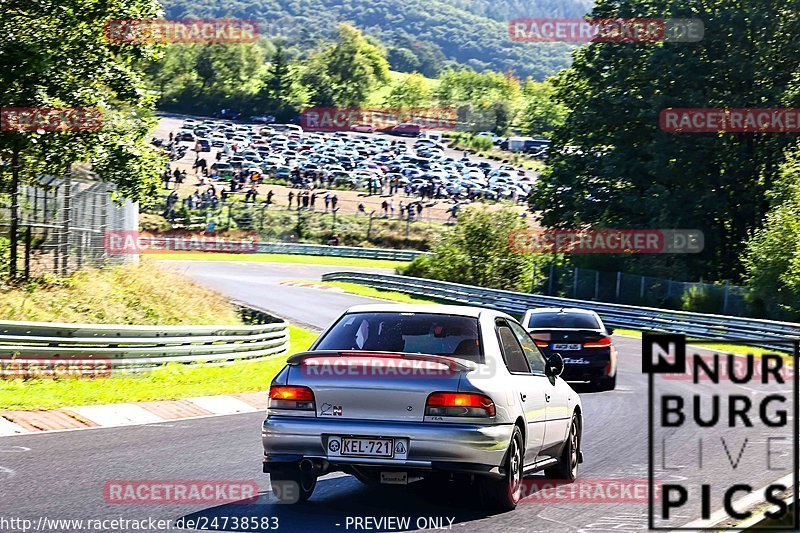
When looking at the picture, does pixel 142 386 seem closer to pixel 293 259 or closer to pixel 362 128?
pixel 293 259

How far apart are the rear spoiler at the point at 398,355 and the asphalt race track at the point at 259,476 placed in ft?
3.69

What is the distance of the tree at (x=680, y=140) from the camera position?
49.1 m

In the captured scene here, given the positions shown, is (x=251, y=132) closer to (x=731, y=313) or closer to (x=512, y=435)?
(x=731, y=313)

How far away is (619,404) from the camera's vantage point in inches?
722

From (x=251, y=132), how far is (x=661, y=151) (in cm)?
7805

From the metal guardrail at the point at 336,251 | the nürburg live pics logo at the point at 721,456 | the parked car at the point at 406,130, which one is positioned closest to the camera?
the nürburg live pics logo at the point at 721,456

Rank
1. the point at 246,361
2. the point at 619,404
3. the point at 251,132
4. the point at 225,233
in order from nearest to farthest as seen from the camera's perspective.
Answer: the point at 619,404
the point at 246,361
the point at 225,233
the point at 251,132

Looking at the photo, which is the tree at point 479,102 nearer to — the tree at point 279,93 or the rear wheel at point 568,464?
the tree at point 279,93

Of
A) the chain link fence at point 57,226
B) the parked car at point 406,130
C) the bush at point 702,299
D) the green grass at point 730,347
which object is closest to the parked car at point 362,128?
the parked car at point 406,130

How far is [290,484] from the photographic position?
8961 millimetres

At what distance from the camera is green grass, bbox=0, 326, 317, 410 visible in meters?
15.3

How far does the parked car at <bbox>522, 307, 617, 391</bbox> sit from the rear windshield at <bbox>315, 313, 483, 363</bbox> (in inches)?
412

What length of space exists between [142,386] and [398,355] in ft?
33.3

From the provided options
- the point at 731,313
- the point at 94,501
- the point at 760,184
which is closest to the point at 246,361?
the point at 94,501
